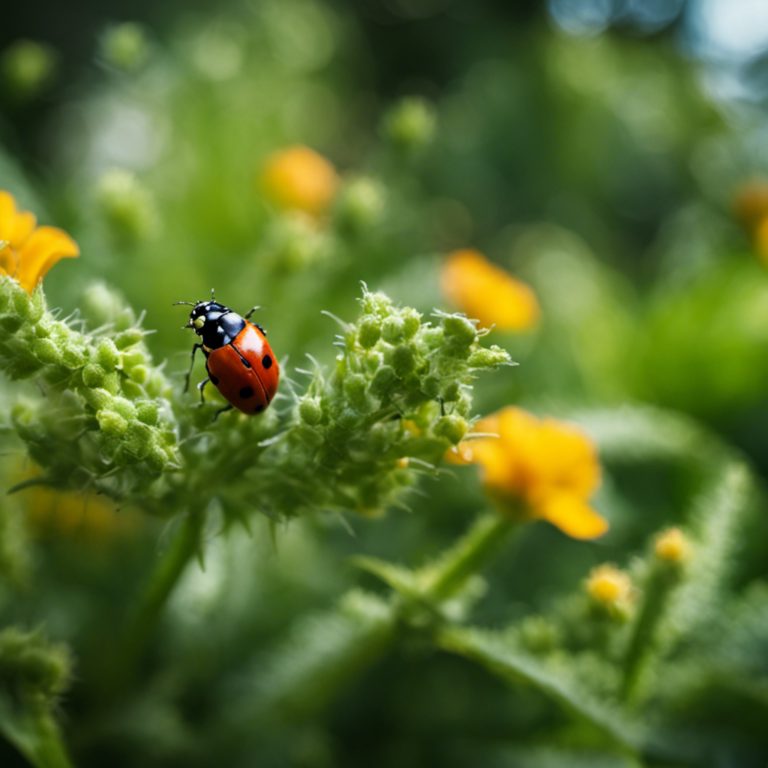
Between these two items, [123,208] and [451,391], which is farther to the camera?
[123,208]

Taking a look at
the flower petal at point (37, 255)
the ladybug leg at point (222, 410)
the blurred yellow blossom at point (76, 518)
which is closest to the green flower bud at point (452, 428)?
the ladybug leg at point (222, 410)

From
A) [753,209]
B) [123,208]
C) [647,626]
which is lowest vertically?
[647,626]

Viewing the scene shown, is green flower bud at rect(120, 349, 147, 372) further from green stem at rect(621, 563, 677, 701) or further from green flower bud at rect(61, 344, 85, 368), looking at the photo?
green stem at rect(621, 563, 677, 701)

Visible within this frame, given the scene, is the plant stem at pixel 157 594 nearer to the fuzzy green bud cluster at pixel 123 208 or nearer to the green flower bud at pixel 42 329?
the green flower bud at pixel 42 329

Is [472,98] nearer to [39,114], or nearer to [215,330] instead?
[39,114]

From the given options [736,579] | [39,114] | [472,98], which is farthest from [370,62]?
[736,579]

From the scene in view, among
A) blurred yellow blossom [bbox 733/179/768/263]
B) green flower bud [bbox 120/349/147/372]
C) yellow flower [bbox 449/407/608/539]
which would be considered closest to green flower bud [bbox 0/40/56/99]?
green flower bud [bbox 120/349/147/372]

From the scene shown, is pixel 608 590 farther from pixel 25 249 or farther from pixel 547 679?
pixel 25 249

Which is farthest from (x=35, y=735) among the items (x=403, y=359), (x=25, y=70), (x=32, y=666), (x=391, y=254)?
(x=391, y=254)
